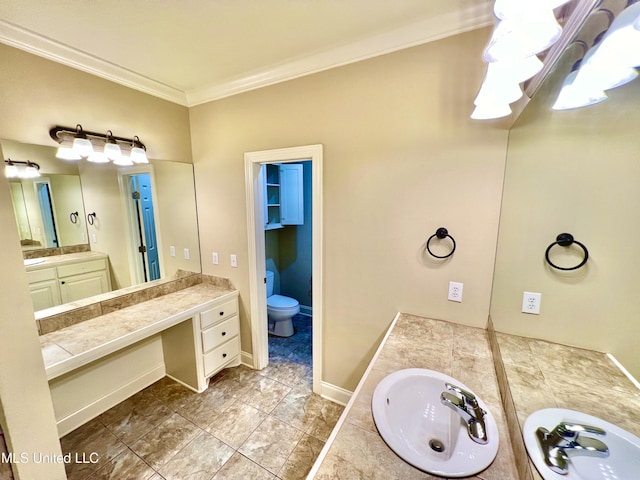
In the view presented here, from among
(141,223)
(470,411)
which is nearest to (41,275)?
(141,223)

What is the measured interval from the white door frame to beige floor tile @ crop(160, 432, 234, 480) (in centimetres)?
78

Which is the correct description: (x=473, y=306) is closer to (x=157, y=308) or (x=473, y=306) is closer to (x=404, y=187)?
(x=404, y=187)

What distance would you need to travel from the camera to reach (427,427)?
101 centimetres

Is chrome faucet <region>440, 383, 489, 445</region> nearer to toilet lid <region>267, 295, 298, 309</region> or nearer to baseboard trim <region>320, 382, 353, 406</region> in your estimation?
baseboard trim <region>320, 382, 353, 406</region>

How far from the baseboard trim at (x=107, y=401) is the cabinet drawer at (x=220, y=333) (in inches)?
25.3

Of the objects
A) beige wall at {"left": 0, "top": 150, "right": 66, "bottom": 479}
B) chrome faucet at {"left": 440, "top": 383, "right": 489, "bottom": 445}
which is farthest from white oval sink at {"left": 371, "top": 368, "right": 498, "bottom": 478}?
beige wall at {"left": 0, "top": 150, "right": 66, "bottom": 479}

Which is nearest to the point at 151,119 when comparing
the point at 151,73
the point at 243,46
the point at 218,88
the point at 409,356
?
the point at 151,73

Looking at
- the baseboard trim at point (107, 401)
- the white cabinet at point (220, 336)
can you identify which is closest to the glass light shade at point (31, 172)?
the white cabinet at point (220, 336)

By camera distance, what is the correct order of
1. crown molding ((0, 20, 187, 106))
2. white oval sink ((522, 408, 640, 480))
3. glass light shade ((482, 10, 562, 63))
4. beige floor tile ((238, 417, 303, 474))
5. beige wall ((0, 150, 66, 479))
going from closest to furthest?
white oval sink ((522, 408, 640, 480)) → glass light shade ((482, 10, 562, 63)) → beige wall ((0, 150, 66, 479)) → crown molding ((0, 20, 187, 106)) → beige floor tile ((238, 417, 303, 474))

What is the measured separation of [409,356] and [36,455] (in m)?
1.80

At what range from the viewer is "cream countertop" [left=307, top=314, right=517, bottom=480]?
73cm

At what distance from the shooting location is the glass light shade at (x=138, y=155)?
1966 mm

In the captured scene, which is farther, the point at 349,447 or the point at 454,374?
the point at 454,374

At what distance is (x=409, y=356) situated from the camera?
4.15 ft
